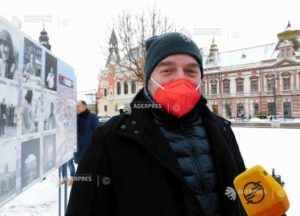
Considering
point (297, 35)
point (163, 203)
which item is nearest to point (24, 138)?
point (163, 203)

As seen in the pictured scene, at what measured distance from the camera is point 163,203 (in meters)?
1.26

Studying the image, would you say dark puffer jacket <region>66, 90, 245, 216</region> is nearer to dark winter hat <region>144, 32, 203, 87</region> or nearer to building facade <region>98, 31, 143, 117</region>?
dark winter hat <region>144, 32, 203, 87</region>

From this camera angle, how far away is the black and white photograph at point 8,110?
5.93ft

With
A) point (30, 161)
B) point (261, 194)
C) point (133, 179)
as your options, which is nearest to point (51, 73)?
point (30, 161)

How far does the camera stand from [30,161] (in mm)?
2299

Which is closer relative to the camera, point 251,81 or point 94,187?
point 94,187

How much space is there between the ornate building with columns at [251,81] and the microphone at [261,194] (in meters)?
31.9

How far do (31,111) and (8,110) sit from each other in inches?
16.5

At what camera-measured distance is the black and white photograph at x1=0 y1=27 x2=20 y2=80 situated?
1814 mm

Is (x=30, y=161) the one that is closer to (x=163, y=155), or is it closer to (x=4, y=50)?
(x=4, y=50)

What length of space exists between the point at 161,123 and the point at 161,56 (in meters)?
0.33

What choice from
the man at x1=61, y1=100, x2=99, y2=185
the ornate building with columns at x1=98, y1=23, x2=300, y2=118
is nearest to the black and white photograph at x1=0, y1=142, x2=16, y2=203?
the man at x1=61, y1=100, x2=99, y2=185
